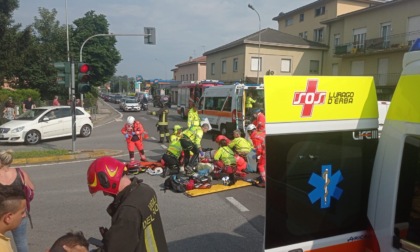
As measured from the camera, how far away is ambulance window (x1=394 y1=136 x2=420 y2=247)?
2.23 meters

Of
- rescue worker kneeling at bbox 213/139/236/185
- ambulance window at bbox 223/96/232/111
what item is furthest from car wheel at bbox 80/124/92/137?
rescue worker kneeling at bbox 213/139/236/185

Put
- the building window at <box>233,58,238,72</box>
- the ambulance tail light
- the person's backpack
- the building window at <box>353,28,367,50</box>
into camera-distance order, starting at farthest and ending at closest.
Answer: the building window at <box>233,58,238,72</box>, the building window at <box>353,28,367,50</box>, the person's backpack, the ambulance tail light

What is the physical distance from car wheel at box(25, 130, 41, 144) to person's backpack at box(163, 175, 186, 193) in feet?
30.7

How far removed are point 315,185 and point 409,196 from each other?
0.60 metres

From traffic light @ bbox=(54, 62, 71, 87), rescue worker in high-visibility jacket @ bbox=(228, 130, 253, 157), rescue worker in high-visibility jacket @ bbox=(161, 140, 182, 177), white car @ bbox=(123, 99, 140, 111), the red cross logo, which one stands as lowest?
white car @ bbox=(123, 99, 140, 111)

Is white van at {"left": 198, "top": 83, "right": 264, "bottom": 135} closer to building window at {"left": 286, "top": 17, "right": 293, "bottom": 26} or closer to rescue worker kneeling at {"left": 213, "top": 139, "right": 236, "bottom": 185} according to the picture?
rescue worker kneeling at {"left": 213, "top": 139, "right": 236, "bottom": 185}

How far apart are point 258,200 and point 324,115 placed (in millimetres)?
5279

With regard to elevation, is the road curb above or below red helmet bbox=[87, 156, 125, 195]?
below

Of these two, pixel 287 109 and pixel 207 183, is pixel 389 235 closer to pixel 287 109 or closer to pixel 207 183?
pixel 287 109

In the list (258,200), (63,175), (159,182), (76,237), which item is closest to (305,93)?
(76,237)

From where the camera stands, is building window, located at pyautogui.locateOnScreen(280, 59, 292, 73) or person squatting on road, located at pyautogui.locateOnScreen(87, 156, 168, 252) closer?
person squatting on road, located at pyautogui.locateOnScreen(87, 156, 168, 252)

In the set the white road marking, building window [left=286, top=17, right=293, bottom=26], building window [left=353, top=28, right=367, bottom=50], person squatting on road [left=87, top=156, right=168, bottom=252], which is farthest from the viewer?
building window [left=286, top=17, right=293, bottom=26]

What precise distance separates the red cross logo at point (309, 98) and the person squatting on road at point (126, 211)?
3.86 feet

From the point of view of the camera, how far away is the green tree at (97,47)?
42062 millimetres
